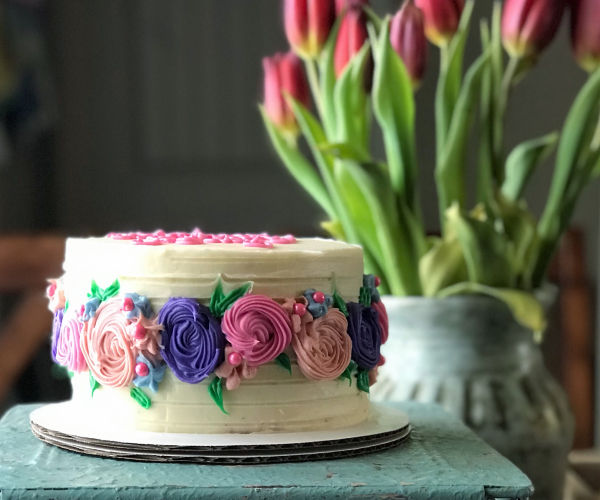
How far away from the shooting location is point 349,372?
2.56 ft

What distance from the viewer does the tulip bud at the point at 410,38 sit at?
1.01 metres

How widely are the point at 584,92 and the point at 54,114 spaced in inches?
76.3

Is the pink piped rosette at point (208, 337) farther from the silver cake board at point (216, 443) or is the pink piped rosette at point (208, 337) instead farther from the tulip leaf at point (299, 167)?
the tulip leaf at point (299, 167)

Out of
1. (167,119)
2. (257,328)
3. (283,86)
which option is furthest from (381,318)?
(167,119)

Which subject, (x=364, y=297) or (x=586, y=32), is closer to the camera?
(x=364, y=297)

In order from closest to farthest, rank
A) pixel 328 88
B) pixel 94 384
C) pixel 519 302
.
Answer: pixel 94 384 → pixel 519 302 → pixel 328 88

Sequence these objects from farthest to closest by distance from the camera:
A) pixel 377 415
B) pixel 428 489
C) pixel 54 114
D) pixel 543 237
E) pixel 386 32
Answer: pixel 54 114, pixel 543 237, pixel 386 32, pixel 377 415, pixel 428 489

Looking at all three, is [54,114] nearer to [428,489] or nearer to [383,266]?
[383,266]

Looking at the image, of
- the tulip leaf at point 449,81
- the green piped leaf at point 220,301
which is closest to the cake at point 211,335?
the green piped leaf at point 220,301

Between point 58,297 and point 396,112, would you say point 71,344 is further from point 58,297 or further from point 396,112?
point 396,112

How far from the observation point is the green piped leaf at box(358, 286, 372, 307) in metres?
0.80

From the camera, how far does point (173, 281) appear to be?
0.73m

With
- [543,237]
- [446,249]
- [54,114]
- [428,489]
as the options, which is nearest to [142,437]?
[428,489]

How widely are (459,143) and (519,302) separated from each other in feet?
0.59
